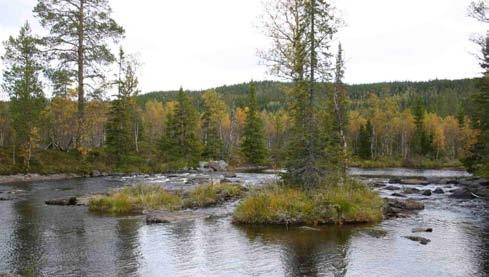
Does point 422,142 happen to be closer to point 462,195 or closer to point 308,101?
point 462,195

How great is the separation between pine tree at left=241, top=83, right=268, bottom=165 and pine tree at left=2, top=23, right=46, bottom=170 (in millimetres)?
35834

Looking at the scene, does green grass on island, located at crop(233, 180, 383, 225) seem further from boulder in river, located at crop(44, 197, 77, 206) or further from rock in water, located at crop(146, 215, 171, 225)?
boulder in river, located at crop(44, 197, 77, 206)

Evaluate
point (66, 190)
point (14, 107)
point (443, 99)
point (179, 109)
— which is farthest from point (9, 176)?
point (443, 99)

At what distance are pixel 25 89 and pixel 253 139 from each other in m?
38.8

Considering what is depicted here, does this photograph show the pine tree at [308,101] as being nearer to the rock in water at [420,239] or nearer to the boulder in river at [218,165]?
the rock in water at [420,239]

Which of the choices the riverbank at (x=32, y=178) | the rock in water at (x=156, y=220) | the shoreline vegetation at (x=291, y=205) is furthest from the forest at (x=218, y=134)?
the rock in water at (x=156, y=220)

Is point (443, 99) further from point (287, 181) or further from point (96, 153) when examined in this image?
point (287, 181)

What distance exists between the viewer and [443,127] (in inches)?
4333

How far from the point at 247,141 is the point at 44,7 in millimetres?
39050

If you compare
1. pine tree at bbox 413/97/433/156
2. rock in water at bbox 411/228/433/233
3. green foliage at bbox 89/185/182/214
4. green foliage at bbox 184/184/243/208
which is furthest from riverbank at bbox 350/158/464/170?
rock in water at bbox 411/228/433/233

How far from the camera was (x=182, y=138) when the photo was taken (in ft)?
232

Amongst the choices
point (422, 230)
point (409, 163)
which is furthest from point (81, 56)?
point (409, 163)

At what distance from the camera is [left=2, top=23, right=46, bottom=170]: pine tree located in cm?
4862

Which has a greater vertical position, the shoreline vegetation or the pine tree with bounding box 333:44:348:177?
the pine tree with bounding box 333:44:348:177
